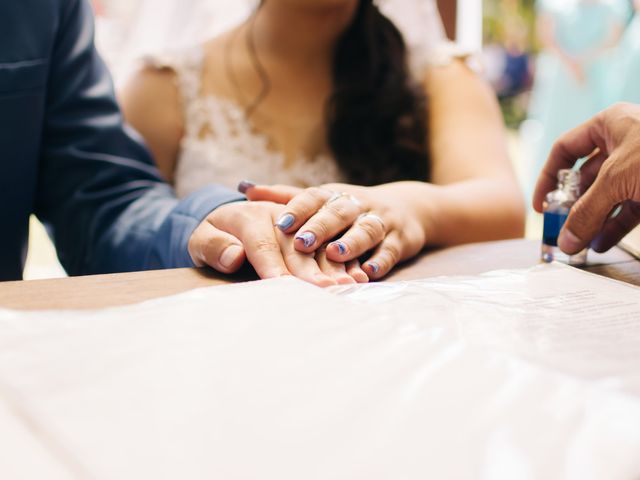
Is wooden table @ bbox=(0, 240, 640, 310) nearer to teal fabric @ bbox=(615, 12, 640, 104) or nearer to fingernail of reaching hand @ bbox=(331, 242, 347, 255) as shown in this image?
fingernail of reaching hand @ bbox=(331, 242, 347, 255)

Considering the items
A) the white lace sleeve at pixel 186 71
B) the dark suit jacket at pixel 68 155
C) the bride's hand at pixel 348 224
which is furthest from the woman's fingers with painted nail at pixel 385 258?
the white lace sleeve at pixel 186 71

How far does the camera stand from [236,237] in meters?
0.52

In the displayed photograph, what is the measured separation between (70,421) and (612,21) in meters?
2.19

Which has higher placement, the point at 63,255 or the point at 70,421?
the point at 70,421

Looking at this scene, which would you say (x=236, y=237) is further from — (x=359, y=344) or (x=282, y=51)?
(x=282, y=51)

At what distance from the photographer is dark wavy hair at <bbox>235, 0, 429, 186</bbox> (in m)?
1.09

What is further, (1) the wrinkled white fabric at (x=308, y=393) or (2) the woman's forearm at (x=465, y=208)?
(2) the woman's forearm at (x=465, y=208)

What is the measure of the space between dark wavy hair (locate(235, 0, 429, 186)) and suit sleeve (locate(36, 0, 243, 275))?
34 centimetres

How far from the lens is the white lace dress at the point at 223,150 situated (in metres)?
1.10

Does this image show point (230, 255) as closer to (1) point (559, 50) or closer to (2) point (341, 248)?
(2) point (341, 248)

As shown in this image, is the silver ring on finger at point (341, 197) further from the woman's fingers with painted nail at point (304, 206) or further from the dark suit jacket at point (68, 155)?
the dark suit jacket at point (68, 155)

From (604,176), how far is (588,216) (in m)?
0.04

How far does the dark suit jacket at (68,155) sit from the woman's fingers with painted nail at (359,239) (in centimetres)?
25

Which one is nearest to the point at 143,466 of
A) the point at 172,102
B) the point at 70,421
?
the point at 70,421
